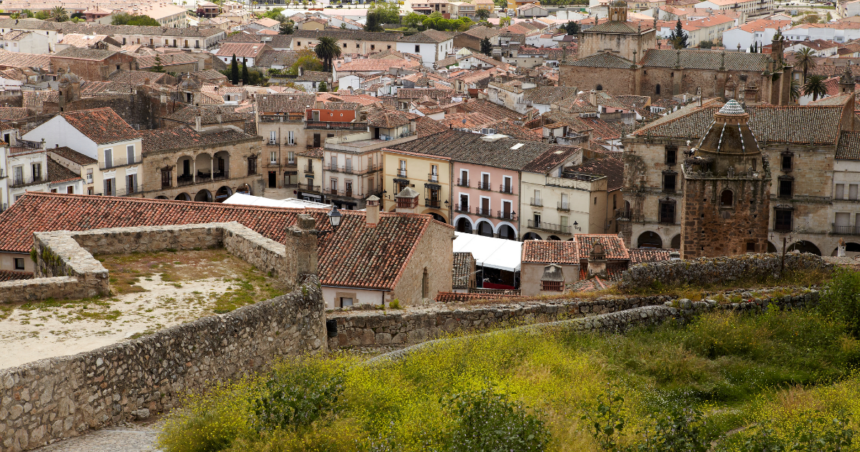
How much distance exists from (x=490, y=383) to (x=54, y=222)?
1565cm

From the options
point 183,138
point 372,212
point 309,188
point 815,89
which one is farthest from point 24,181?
point 815,89

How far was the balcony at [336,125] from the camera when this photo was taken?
203 ft

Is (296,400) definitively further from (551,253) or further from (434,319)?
(551,253)

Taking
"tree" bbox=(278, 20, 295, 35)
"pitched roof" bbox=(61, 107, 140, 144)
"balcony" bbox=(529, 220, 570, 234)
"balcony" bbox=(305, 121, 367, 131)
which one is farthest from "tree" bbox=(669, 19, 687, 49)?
"pitched roof" bbox=(61, 107, 140, 144)

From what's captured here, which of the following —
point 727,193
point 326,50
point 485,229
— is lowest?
point 485,229

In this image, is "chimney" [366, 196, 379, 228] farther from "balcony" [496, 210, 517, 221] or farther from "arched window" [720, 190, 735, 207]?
"balcony" [496, 210, 517, 221]

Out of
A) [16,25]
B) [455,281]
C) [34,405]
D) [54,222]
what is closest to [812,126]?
[455,281]

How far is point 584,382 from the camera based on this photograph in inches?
434

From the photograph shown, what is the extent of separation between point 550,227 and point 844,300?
119 feet

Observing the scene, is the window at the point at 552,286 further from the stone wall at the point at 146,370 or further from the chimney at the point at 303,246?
the stone wall at the point at 146,370

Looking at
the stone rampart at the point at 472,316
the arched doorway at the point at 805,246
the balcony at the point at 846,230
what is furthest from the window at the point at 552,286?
the balcony at the point at 846,230

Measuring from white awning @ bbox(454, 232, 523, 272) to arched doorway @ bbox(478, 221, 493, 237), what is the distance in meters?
10.9

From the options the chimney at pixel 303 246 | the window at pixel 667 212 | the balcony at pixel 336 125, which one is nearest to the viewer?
the chimney at pixel 303 246

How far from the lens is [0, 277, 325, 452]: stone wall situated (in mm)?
8906
